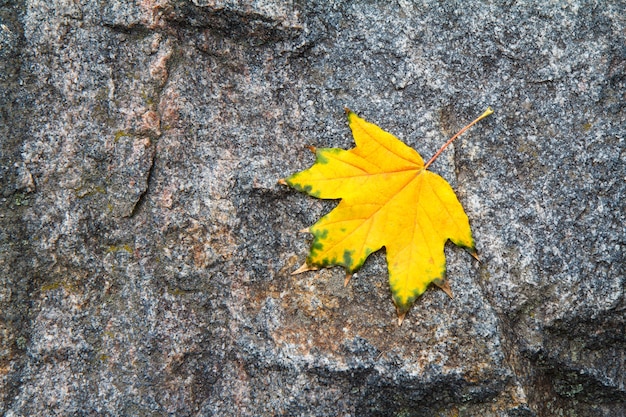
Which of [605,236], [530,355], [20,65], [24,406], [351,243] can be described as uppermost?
[20,65]

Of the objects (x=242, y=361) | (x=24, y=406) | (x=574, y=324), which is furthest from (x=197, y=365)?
(x=574, y=324)

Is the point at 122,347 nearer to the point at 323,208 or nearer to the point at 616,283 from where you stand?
the point at 323,208

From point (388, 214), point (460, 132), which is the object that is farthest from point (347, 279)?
point (460, 132)

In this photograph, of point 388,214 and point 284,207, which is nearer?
point 388,214

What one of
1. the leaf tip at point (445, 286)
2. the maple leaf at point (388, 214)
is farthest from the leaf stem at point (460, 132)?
the leaf tip at point (445, 286)

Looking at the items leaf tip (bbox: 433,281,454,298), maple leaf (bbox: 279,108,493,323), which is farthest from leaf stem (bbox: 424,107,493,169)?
leaf tip (bbox: 433,281,454,298)

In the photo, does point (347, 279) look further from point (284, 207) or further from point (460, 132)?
point (460, 132)

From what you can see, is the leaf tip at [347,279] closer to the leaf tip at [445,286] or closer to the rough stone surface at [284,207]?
the rough stone surface at [284,207]
